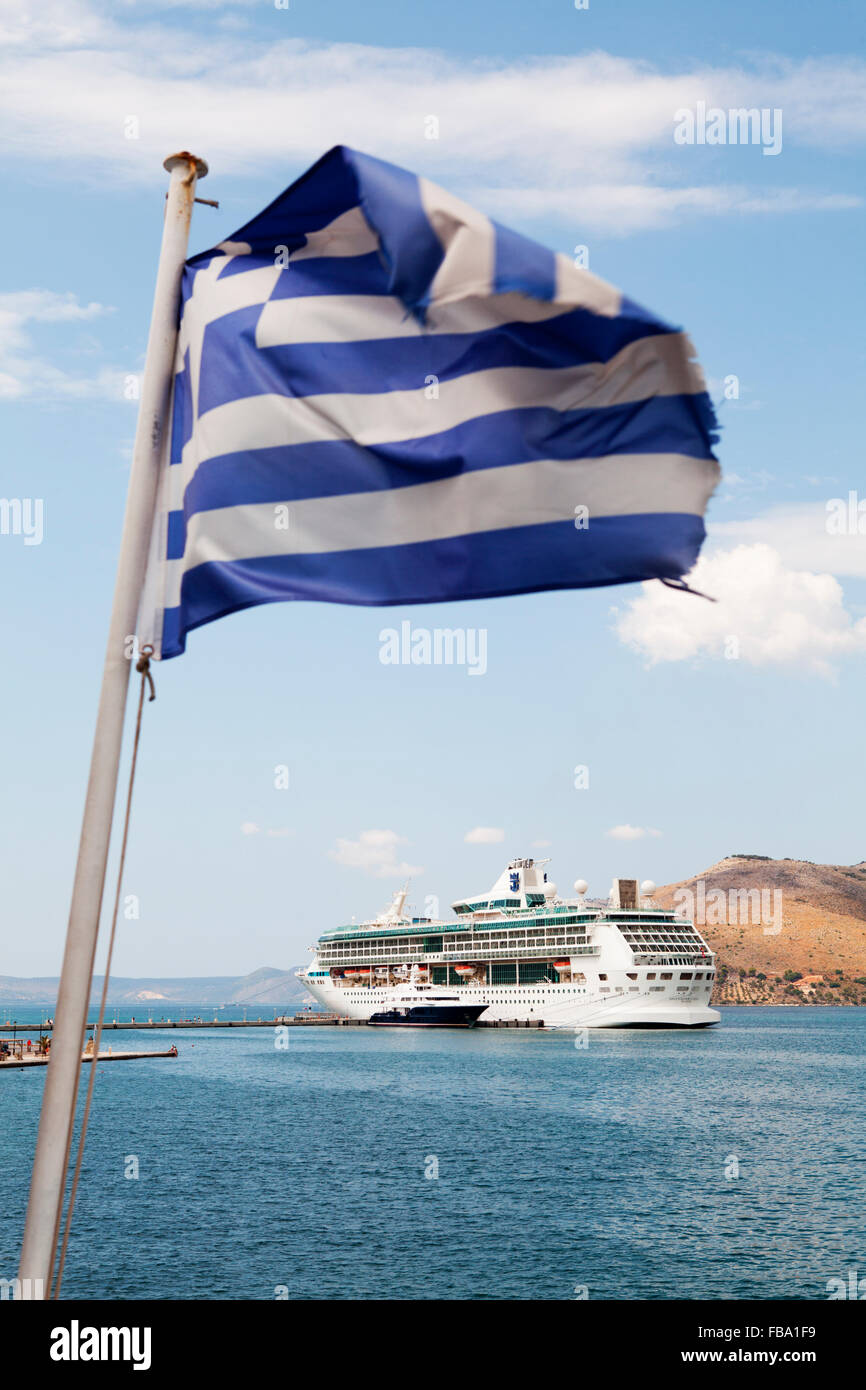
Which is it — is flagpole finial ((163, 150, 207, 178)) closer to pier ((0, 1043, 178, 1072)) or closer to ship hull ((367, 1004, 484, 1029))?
pier ((0, 1043, 178, 1072))

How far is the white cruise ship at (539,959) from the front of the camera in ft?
314

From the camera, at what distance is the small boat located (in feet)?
346

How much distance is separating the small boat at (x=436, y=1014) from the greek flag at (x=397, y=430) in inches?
4073

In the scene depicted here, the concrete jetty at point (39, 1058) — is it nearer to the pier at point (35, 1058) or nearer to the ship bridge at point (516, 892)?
the pier at point (35, 1058)

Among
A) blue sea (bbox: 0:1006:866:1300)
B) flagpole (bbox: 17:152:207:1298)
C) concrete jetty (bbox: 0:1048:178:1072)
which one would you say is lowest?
blue sea (bbox: 0:1006:866:1300)

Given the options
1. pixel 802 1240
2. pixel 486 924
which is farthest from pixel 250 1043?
pixel 802 1240

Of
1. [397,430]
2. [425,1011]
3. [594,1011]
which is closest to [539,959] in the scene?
[594,1011]

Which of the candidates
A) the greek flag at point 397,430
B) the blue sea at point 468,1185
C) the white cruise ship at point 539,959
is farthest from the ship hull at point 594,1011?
the greek flag at point 397,430

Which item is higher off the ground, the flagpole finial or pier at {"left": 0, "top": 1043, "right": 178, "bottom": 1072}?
the flagpole finial

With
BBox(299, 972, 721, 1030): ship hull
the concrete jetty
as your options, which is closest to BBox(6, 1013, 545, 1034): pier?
BBox(299, 972, 721, 1030): ship hull

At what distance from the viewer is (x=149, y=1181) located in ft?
109

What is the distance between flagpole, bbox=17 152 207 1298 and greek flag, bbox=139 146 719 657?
24 centimetres

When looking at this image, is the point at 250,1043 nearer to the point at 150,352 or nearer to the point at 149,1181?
the point at 149,1181

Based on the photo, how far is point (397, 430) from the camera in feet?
18.3
